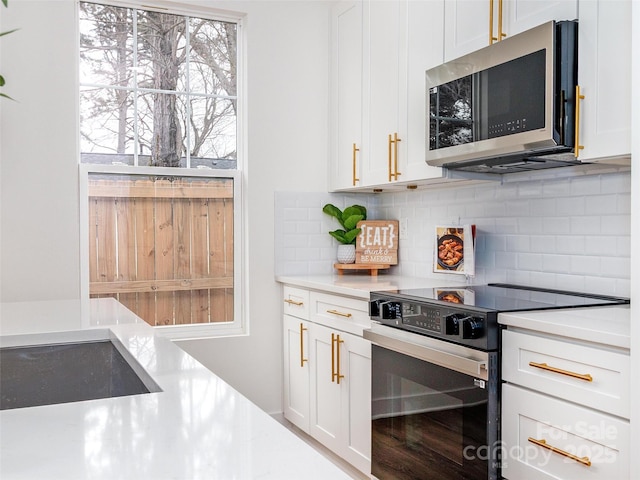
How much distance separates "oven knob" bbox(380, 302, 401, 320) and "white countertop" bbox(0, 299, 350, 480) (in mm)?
1363

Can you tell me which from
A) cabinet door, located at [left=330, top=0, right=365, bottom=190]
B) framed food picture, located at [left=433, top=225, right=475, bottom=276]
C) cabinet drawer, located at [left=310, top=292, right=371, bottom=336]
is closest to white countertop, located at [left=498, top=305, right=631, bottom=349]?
framed food picture, located at [left=433, top=225, right=475, bottom=276]

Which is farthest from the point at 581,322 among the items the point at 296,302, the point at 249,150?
the point at 249,150

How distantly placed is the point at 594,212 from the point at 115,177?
7.77 ft

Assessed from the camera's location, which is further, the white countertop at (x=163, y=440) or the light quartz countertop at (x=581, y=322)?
the light quartz countertop at (x=581, y=322)

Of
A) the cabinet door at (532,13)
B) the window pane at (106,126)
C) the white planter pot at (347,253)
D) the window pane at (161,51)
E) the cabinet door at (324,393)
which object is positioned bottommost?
the cabinet door at (324,393)

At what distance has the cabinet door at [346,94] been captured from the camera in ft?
11.1

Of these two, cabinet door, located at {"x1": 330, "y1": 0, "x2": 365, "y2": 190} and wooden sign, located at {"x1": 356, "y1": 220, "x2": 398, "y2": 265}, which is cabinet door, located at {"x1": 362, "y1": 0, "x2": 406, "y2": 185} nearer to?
cabinet door, located at {"x1": 330, "y1": 0, "x2": 365, "y2": 190}

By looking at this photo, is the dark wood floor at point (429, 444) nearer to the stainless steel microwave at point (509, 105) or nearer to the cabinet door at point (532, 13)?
the stainless steel microwave at point (509, 105)

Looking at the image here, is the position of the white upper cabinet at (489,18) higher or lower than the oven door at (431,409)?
higher

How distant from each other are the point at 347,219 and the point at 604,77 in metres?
1.91

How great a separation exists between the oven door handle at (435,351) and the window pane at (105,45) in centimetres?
199

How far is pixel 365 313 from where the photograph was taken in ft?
8.89

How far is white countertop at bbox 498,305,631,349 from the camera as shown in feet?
5.10

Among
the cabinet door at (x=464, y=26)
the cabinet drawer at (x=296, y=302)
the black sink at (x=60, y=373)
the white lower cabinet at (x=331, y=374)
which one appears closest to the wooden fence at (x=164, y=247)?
the cabinet drawer at (x=296, y=302)
